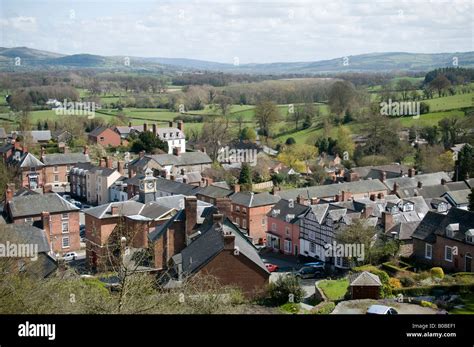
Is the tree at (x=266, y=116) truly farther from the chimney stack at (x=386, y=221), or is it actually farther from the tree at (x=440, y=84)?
the chimney stack at (x=386, y=221)

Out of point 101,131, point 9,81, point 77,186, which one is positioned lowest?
point 77,186

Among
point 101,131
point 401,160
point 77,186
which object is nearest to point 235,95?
point 101,131

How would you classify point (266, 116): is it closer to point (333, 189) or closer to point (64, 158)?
point (64, 158)

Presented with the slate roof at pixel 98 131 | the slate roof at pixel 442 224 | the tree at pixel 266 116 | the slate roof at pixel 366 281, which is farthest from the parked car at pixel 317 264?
the tree at pixel 266 116

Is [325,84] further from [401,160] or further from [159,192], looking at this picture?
[159,192]

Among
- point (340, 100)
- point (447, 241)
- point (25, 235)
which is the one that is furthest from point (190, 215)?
point (340, 100)
